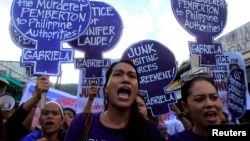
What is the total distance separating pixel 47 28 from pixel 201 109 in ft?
8.94

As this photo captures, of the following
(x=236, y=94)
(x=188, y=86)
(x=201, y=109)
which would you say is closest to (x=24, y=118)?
(x=188, y=86)

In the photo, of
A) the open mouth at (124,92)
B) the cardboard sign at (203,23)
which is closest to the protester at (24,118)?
the open mouth at (124,92)

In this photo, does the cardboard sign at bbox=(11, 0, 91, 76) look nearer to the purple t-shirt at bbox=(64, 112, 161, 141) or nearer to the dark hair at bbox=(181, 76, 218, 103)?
the purple t-shirt at bbox=(64, 112, 161, 141)

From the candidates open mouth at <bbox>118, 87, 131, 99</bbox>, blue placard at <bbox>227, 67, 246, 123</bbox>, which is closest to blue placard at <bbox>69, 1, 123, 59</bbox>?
blue placard at <bbox>227, 67, 246, 123</bbox>

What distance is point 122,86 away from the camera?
210 centimetres

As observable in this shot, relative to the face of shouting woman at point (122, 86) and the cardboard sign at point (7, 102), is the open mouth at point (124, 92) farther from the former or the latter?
the cardboard sign at point (7, 102)

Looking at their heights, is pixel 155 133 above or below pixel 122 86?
below

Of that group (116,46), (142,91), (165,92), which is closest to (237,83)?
(165,92)

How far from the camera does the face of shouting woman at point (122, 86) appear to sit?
2.08 m

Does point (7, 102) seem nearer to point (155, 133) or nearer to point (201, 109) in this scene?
point (155, 133)

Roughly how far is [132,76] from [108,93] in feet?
0.64

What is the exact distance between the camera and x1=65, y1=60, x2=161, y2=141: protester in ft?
6.43

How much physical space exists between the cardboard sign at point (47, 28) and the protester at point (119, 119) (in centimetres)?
197

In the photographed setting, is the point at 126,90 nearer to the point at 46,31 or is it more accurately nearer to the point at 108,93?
the point at 108,93
